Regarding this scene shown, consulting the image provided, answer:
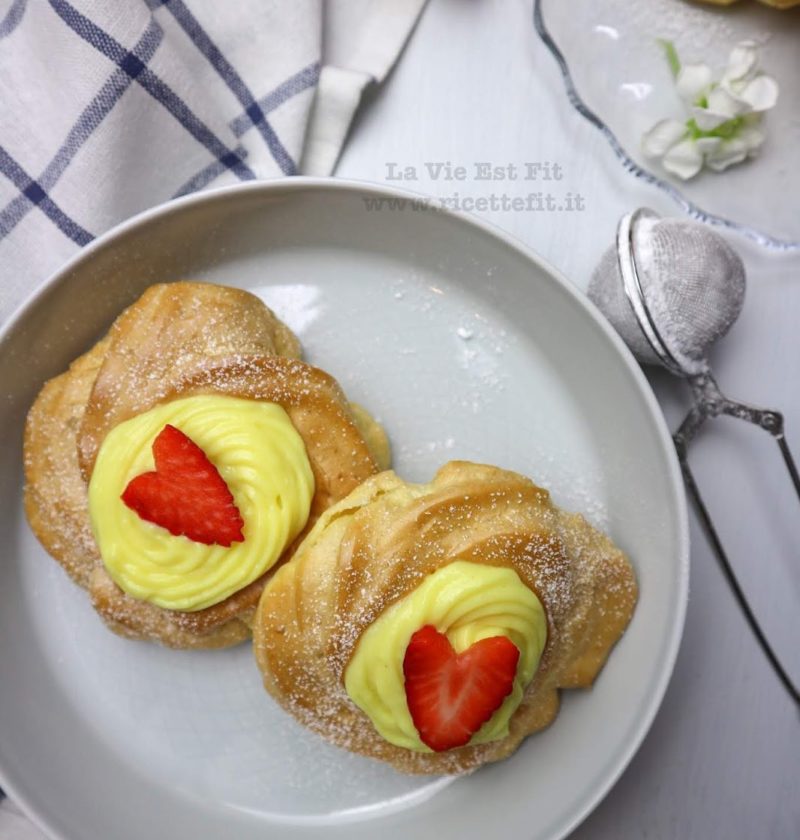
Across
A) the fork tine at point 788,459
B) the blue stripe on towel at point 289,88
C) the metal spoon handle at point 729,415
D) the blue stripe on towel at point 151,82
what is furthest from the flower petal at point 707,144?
the blue stripe on towel at point 151,82

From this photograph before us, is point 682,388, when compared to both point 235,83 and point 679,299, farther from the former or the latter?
point 235,83

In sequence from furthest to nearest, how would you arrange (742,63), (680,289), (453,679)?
(742,63)
(680,289)
(453,679)

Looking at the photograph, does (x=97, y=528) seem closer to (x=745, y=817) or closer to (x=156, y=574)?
(x=156, y=574)

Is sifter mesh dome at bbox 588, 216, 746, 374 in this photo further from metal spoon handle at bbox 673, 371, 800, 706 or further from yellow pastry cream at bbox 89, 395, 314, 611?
yellow pastry cream at bbox 89, 395, 314, 611

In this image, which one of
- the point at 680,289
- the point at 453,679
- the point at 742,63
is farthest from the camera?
the point at 742,63

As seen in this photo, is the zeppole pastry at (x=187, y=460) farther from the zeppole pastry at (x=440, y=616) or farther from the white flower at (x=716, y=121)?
the white flower at (x=716, y=121)

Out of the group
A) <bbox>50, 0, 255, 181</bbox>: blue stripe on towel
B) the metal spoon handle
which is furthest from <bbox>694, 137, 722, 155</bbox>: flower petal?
<bbox>50, 0, 255, 181</bbox>: blue stripe on towel

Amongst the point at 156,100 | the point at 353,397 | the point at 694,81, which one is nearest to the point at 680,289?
the point at 694,81
